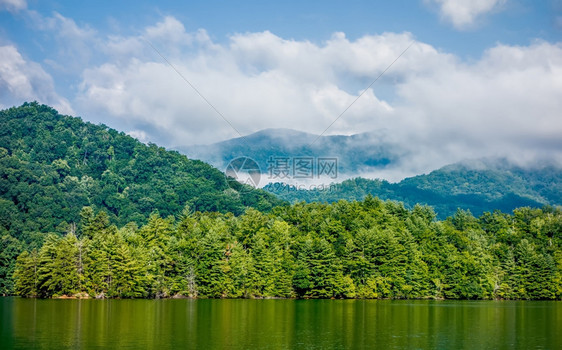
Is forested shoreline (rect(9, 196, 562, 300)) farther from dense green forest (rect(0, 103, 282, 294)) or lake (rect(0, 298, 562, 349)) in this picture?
lake (rect(0, 298, 562, 349))

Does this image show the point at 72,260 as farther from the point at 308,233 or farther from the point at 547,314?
the point at 547,314

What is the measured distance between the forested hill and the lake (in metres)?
57.5

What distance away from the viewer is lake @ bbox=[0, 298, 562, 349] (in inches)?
1197

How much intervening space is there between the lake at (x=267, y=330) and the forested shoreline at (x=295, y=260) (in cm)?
2204

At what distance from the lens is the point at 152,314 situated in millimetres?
46188

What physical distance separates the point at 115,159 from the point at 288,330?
5500 inches

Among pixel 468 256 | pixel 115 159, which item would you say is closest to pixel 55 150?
pixel 115 159

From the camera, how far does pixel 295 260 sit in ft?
261

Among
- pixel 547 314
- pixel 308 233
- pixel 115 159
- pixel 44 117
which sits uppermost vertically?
pixel 44 117

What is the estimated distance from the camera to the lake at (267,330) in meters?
30.4
